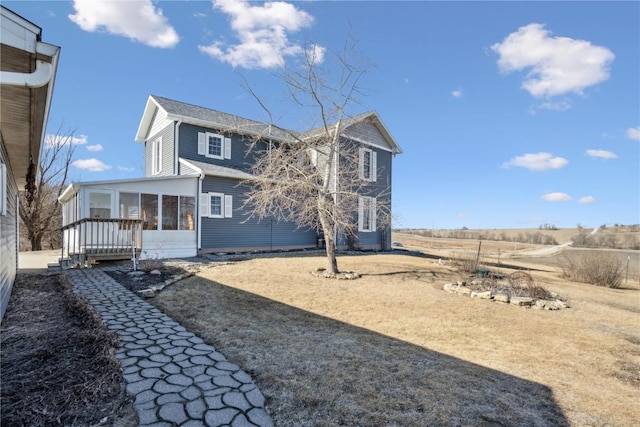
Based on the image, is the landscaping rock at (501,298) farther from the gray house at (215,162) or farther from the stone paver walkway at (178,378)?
the stone paver walkway at (178,378)

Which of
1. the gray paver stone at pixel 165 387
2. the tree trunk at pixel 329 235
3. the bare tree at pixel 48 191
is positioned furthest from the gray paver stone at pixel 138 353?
the bare tree at pixel 48 191

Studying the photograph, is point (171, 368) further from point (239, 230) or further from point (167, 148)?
point (167, 148)

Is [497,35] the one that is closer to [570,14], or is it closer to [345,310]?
[570,14]

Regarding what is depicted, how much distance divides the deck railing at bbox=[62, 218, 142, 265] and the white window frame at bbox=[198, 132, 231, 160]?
5.35 metres

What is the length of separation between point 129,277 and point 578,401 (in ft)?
28.4

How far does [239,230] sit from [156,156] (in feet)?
20.1

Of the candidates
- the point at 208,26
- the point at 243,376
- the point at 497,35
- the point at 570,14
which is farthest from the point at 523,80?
the point at 243,376

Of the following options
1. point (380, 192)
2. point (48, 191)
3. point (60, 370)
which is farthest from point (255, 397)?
point (48, 191)

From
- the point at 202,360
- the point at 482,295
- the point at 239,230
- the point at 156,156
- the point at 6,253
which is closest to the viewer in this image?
the point at 202,360

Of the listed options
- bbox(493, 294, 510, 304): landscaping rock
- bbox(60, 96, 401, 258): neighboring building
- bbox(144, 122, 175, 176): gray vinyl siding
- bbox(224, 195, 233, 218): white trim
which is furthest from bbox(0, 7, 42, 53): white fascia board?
bbox(144, 122, 175, 176): gray vinyl siding

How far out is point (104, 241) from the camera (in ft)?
35.6

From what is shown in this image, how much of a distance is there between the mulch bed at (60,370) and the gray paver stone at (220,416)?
0.50 metres

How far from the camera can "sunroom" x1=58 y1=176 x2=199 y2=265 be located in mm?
10086

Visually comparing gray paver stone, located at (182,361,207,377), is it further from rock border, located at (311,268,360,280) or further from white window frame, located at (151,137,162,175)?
white window frame, located at (151,137,162,175)
